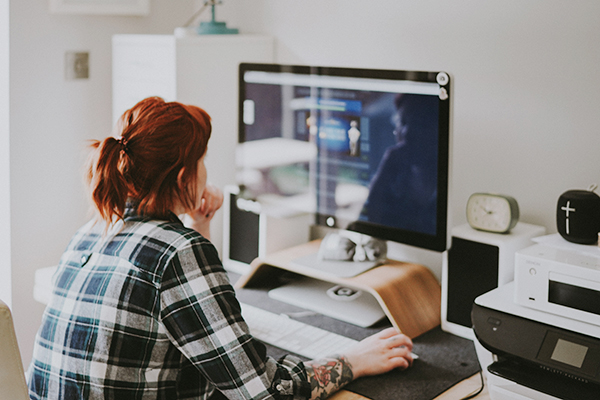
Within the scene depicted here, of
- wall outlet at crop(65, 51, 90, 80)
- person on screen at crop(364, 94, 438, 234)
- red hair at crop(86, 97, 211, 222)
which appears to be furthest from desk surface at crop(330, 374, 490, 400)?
wall outlet at crop(65, 51, 90, 80)

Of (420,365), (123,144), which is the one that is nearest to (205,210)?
(123,144)

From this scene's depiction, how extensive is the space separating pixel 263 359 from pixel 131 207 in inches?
14.5

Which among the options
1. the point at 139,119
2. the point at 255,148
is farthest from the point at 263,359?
the point at 255,148

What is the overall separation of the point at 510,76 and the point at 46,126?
1.41 metres

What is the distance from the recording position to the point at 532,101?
169cm

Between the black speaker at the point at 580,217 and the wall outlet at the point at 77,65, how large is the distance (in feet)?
5.05

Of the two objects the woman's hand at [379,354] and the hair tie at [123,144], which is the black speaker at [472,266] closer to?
the woman's hand at [379,354]

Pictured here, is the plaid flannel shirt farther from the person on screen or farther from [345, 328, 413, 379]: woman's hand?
the person on screen

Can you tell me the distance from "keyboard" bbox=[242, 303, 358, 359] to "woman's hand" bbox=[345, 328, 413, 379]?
0.07 metres

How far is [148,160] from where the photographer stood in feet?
4.09

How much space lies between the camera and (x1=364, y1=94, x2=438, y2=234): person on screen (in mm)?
1555

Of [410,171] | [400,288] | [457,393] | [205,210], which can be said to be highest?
[410,171]

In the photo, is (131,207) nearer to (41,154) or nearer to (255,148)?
(255,148)

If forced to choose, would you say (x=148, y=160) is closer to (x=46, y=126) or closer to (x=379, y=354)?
(x=379, y=354)
